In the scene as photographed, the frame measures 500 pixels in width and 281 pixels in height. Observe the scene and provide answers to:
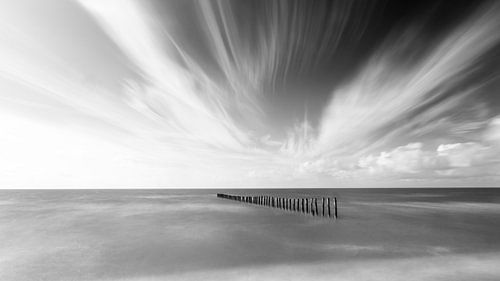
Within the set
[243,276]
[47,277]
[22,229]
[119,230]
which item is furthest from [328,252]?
[22,229]

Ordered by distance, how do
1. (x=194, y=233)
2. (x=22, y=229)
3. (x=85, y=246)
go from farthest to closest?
1. (x=22, y=229)
2. (x=194, y=233)
3. (x=85, y=246)

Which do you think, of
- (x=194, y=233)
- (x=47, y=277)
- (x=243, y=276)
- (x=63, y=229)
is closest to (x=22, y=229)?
(x=63, y=229)

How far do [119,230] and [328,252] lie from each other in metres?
17.2

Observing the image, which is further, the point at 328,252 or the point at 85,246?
the point at 85,246

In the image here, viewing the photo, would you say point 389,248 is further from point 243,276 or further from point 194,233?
point 194,233

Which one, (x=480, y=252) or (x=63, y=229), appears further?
(x=63, y=229)

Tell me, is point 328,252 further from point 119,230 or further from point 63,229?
point 63,229

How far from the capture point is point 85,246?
1762cm

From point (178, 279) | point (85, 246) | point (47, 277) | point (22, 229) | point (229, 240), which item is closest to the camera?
point (178, 279)

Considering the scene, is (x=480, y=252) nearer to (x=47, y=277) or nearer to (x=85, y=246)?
(x=47, y=277)

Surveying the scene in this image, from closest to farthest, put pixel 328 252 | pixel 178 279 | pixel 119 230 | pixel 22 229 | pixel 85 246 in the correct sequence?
1. pixel 178 279
2. pixel 328 252
3. pixel 85 246
4. pixel 119 230
5. pixel 22 229

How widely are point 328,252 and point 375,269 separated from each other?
334cm

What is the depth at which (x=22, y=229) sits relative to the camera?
2575 centimetres

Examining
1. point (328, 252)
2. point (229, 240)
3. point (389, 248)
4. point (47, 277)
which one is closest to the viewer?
point (47, 277)
